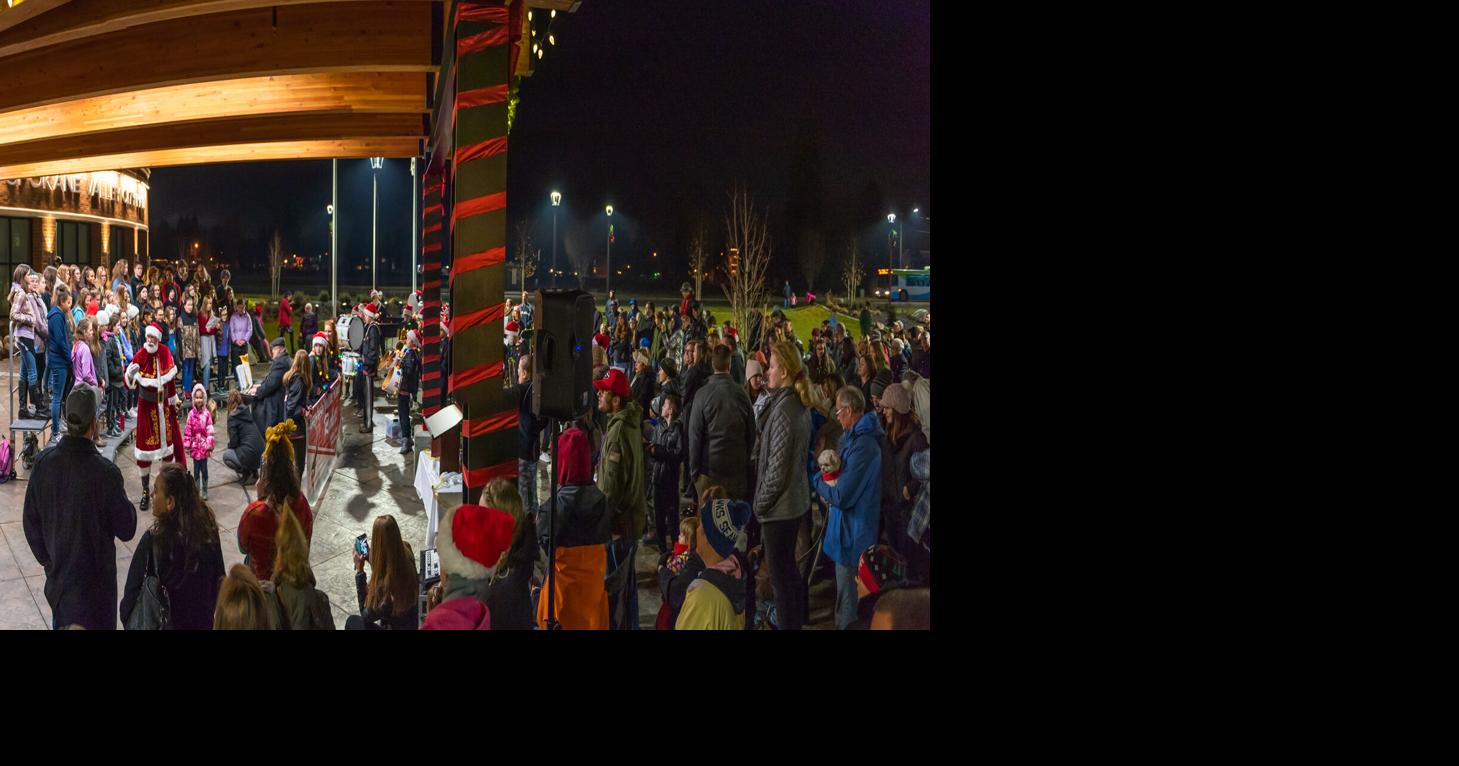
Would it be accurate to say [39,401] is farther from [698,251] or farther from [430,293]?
[698,251]

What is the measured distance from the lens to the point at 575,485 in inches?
153

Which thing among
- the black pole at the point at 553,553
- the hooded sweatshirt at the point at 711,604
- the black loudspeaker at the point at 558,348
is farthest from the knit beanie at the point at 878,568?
the black loudspeaker at the point at 558,348

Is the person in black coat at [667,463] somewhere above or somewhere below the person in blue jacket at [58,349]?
below

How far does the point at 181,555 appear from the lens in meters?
3.62

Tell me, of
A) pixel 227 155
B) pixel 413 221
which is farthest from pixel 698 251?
pixel 227 155

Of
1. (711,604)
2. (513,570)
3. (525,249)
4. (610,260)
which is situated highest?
(610,260)

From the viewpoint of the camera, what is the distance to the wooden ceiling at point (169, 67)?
329cm

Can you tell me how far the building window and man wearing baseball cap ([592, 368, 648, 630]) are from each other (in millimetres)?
2355

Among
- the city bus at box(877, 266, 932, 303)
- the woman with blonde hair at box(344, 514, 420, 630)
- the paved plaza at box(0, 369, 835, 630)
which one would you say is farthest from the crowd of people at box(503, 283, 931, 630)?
the city bus at box(877, 266, 932, 303)

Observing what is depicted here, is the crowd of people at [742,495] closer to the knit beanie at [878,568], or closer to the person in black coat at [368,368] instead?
the knit beanie at [878,568]

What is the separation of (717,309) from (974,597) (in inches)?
173

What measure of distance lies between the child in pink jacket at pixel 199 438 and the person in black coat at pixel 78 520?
346mm

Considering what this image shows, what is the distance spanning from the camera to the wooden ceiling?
3293 millimetres

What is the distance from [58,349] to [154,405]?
1.38 ft
